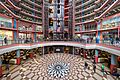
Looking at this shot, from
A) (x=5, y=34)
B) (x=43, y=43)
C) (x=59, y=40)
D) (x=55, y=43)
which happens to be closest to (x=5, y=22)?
(x=5, y=34)

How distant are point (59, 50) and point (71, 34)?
22.3 ft

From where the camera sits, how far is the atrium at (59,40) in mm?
14047

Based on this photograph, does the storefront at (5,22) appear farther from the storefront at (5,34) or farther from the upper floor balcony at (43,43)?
the upper floor balcony at (43,43)

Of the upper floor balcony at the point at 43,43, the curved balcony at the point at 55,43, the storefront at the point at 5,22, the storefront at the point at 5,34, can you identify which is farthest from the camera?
the storefront at the point at 5,34

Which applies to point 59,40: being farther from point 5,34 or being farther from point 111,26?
point 111,26

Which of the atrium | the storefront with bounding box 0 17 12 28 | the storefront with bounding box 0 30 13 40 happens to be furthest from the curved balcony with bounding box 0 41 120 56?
the storefront with bounding box 0 17 12 28

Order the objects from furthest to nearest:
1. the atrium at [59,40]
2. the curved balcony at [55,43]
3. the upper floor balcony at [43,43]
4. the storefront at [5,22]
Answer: the storefront at [5,22]
the atrium at [59,40]
the curved balcony at [55,43]
the upper floor balcony at [43,43]

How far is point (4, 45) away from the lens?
11797mm

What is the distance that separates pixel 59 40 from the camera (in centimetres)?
2627

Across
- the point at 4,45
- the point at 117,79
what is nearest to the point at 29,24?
the point at 4,45

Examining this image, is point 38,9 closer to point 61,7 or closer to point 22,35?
point 61,7

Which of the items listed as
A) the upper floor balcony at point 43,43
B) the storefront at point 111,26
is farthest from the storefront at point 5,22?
the storefront at point 111,26

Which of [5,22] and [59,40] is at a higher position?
[5,22]

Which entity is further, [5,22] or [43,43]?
[43,43]
